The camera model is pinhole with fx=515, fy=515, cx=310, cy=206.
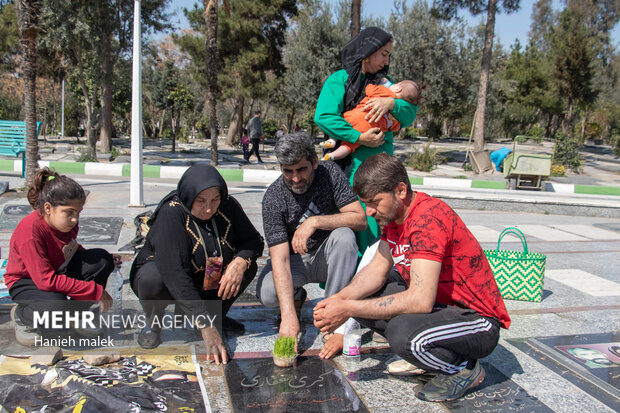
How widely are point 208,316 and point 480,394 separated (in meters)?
1.47

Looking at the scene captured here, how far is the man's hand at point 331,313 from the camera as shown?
7.83 ft

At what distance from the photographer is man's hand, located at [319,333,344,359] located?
2.89m

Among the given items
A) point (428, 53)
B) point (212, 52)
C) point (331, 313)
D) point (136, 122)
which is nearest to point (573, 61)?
point (428, 53)

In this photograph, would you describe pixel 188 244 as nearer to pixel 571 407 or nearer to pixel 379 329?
pixel 379 329

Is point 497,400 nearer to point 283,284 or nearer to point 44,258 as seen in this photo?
point 283,284

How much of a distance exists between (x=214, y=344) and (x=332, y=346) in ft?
2.16

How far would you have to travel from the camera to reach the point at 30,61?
24.5 feet

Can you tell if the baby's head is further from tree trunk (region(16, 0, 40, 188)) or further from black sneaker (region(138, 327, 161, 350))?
tree trunk (region(16, 0, 40, 188))

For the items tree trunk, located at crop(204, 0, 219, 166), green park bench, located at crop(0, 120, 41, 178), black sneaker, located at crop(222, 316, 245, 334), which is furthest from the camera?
tree trunk, located at crop(204, 0, 219, 166)

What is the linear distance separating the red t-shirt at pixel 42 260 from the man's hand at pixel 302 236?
44.4 inches

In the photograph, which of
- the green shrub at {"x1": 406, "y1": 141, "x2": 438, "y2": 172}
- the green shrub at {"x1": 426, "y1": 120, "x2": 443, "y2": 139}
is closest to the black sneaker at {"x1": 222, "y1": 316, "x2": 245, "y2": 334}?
the green shrub at {"x1": 406, "y1": 141, "x2": 438, "y2": 172}

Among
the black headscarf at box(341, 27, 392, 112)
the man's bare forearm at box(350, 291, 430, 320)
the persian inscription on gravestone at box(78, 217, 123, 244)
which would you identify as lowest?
the persian inscription on gravestone at box(78, 217, 123, 244)

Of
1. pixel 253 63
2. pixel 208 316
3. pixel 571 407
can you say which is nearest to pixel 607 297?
pixel 571 407

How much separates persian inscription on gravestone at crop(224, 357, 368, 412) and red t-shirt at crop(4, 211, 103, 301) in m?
0.92
